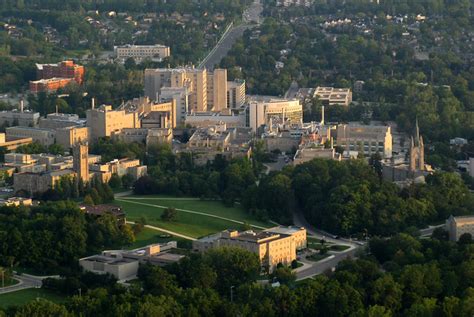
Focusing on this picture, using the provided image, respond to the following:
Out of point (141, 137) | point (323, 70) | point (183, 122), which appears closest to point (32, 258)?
point (141, 137)

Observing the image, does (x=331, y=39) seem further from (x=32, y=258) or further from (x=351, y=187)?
(x=32, y=258)

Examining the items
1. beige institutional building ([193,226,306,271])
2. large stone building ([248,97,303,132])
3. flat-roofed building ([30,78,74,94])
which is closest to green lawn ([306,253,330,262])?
beige institutional building ([193,226,306,271])

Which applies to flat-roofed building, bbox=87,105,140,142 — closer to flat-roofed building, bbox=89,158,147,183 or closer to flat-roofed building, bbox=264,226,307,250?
flat-roofed building, bbox=89,158,147,183

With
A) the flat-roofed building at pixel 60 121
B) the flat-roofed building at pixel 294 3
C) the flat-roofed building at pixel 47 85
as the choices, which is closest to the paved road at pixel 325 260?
the flat-roofed building at pixel 60 121

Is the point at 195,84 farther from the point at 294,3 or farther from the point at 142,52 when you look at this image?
the point at 294,3

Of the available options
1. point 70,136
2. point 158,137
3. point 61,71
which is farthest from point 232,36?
point 70,136

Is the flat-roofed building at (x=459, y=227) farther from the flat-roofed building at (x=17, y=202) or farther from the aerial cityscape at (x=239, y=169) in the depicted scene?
the flat-roofed building at (x=17, y=202)
